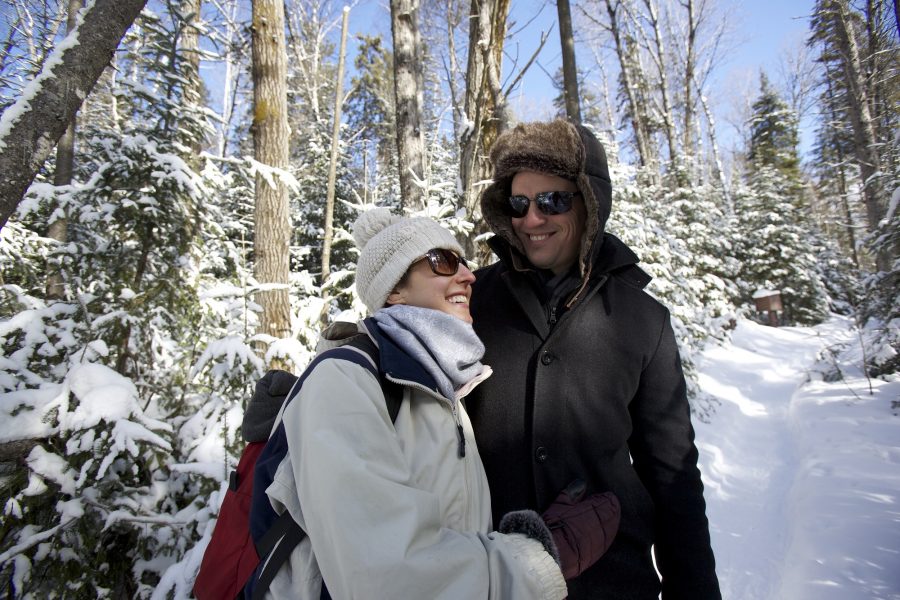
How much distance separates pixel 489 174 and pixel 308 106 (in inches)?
555

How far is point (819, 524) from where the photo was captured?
3924 millimetres

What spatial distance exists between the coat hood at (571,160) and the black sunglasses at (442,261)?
1.77 feet

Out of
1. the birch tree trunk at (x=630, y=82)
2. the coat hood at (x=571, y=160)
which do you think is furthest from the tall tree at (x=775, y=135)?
the coat hood at (x=571, y=160)

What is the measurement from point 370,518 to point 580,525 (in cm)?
81

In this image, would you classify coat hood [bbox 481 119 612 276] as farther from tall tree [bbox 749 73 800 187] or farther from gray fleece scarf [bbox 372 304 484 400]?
tall tree [bbox 749 73 800 187]

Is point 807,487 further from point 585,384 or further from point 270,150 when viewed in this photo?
point 270,150

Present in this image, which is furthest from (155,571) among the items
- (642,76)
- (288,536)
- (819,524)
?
(642,76)

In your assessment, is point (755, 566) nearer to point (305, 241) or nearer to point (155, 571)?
point (155, 571)

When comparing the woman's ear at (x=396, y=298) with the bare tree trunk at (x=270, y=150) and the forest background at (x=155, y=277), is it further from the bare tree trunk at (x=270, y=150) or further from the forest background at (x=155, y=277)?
the bare tree trunk at (x=270, y=150)

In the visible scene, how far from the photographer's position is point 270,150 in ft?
14.9

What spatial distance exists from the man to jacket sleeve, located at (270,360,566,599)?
23.7 inches

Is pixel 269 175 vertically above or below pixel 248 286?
above

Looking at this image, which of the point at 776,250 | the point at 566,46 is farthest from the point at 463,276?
the point at 776,250

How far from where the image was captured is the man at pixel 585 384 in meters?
1.65
